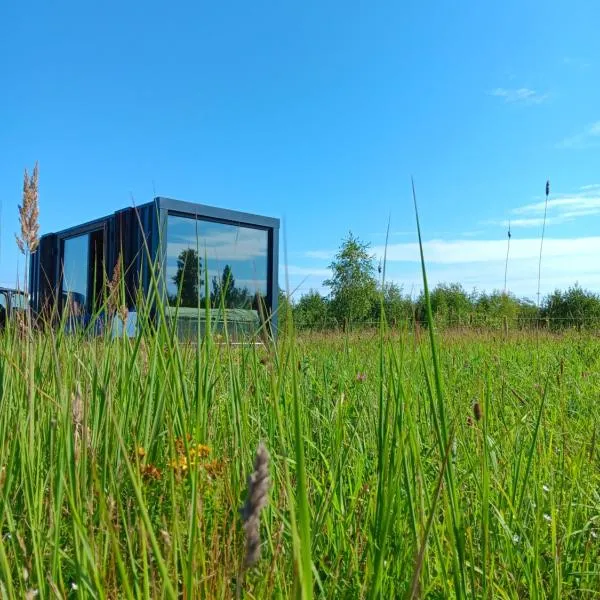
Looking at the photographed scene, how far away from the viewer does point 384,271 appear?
1025mm

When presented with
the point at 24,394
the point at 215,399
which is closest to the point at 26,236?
the point at 24,394

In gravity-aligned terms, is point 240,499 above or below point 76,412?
below

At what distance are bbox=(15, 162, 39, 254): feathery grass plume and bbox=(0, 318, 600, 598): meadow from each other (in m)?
0.29

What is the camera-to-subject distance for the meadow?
77 cm

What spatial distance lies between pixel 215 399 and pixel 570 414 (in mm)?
1969

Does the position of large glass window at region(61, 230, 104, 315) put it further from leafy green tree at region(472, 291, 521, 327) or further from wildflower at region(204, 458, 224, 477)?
wildflower at region(204, 458, 224, 477)

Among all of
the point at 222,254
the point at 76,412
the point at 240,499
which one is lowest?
the point at 240,499

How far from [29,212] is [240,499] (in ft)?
2.86

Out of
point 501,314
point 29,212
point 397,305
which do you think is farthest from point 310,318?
point 29,212

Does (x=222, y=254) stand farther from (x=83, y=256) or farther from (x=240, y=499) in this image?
(x=240, y=499)

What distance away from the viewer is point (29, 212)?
1.31m

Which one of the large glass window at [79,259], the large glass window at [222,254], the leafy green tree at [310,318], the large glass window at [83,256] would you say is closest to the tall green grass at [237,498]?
the leafy green tree at [310,318]

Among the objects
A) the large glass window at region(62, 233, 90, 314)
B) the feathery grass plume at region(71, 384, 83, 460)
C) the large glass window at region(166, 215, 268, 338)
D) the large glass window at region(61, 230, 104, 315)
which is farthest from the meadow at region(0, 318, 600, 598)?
the large glass window at region(62, 233, 90, 314)

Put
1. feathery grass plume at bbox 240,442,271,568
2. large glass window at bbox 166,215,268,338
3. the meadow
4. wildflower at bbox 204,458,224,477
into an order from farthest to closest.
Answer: large glass window at bbox 166,215,268,338 < wildflower at bbox 204,458,224,477 < the meadow < feathery grass plume at bbox 240,442,271,568
